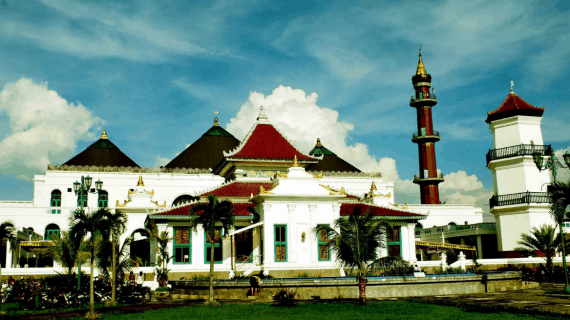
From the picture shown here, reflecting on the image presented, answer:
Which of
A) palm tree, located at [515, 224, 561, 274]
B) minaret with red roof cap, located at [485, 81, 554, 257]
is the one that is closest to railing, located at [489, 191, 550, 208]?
minaret with red roof cap, located at [485, 81, 554, 257]

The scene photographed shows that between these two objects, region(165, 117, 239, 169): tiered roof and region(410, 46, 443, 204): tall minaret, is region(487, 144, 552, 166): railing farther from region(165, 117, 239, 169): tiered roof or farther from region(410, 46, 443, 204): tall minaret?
region(165, 117, 239, 169): tiered roof

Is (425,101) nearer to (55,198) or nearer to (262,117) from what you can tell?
(262,117)

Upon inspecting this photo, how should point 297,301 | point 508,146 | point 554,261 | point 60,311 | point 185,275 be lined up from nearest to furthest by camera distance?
point 60,311 < point 297,301 < point 185,275 < point 554,261 < point 508,146

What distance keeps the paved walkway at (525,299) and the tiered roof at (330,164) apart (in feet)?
132

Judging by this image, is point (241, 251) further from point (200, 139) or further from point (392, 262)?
point (200, 139)

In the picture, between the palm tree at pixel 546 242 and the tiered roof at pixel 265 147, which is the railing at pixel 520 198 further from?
the tiered roof at pixel 265 147

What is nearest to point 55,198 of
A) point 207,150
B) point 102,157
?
point 102,157

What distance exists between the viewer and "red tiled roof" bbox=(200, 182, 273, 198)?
32.9 meters

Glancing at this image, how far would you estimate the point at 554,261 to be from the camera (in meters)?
36.2

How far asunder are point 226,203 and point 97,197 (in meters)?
35.0

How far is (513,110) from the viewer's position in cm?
4116

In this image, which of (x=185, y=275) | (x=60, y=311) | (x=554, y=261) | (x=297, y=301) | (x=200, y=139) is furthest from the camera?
(x=200, y=139)

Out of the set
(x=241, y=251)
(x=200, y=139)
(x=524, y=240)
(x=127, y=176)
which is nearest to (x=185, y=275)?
(x=241, y=251)

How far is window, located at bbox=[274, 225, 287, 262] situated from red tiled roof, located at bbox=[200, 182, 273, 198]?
389cm
